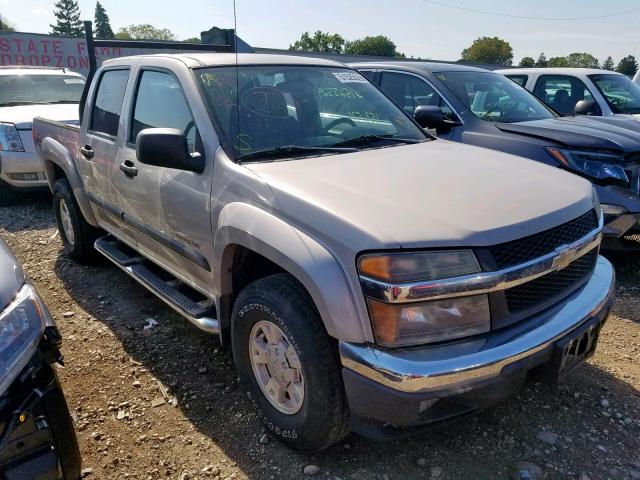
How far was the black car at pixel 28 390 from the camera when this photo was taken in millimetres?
1637

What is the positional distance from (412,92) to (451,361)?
14.2 ft

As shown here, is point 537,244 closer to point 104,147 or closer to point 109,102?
point 104,147

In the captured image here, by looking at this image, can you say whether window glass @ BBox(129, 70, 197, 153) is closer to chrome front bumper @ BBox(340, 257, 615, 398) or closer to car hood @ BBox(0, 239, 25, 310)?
car hood @ BBox(0, 239, 25, 310)

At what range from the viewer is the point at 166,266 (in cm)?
338

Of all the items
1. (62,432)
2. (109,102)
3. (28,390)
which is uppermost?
(109,102)

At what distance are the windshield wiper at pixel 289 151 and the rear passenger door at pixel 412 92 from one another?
2.55 meters

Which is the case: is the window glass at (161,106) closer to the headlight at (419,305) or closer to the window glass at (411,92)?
the headlight at (419,305)

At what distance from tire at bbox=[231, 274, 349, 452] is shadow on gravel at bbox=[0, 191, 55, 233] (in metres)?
4.77

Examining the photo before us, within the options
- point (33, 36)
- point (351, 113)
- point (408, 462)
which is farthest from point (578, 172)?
point (33, 36)

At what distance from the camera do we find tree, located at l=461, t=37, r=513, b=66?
82.9 meters

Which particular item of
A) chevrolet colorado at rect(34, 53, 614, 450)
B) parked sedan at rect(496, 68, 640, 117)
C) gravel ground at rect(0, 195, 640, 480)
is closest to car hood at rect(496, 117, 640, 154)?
gravel ground at rect(0, 195, 640, 480)

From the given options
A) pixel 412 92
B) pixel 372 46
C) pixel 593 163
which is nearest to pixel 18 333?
pixel 593 163

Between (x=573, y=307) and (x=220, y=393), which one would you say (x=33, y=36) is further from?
(x=573, y=307)

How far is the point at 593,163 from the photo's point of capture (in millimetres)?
4395
